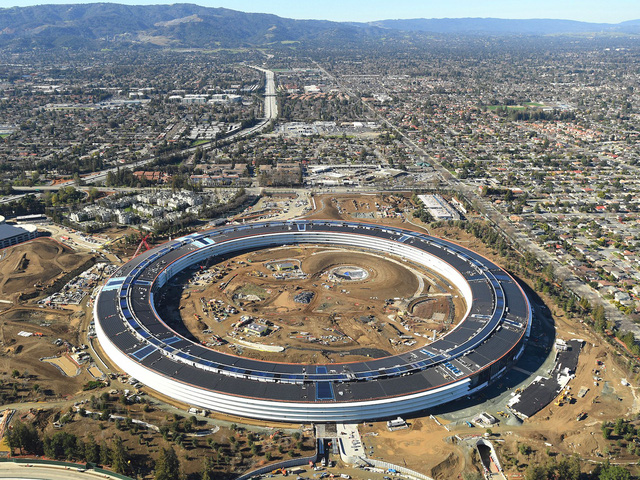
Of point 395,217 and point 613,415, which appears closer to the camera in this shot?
point 613,415

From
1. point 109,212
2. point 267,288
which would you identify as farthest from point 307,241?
point 109,212

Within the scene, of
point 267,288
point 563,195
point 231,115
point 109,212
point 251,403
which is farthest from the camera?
point 231,115

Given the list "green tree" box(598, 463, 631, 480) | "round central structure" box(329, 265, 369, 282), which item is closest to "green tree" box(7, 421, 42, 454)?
"round central structure" box(329, 265, 369, 282)

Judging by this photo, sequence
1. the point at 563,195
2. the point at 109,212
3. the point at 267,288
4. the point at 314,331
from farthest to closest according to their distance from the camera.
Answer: the point at 563,195
the point at 109,212
the point at 267,288
the point at 314,331

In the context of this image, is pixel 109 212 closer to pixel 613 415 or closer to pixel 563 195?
pixel 613 415

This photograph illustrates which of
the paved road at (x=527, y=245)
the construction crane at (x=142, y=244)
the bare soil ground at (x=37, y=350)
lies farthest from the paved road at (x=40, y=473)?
the paved road at (x=527, y=245)

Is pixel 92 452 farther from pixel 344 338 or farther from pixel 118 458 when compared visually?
pixel 344 338

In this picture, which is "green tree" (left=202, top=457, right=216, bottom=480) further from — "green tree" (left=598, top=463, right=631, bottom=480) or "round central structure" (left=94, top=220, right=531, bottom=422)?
"green tree" (left=598, top=463, right=631, bottom=480)
